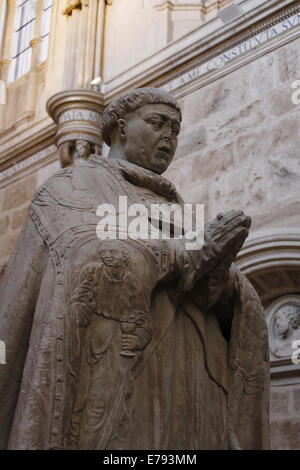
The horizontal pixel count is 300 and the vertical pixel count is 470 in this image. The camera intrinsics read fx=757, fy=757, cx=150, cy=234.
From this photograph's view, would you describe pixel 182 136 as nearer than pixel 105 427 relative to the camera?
No

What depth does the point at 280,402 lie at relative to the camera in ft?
16.0

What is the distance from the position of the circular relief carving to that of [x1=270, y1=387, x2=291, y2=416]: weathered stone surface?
0.78 feet

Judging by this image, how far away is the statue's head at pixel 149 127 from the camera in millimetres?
2375

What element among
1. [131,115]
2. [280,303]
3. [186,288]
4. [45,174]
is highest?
[45,174]

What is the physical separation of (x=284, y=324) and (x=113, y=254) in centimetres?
337

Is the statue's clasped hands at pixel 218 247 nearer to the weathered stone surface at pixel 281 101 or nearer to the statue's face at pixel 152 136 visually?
the statue's face at pixel 152 136

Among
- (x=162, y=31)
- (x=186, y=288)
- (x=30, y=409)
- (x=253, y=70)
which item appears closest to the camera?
(x=30, y=409)

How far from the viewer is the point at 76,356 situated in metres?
1.80

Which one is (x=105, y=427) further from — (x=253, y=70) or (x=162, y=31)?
(x=162, y=31)

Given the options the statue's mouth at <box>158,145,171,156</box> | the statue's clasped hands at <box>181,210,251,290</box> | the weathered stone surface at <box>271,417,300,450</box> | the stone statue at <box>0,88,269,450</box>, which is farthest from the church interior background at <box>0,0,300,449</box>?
the statue's clasped hands at <box>181,210,251,290</box>

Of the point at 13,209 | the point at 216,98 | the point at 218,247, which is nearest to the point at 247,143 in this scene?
the point at 216,98

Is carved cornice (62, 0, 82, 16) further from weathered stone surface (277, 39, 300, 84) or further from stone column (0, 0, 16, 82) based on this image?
weathered stone surface (277, 39, 300, 84)

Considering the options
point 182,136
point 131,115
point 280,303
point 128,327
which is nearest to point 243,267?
point 280,303

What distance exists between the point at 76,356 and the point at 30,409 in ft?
0.53
